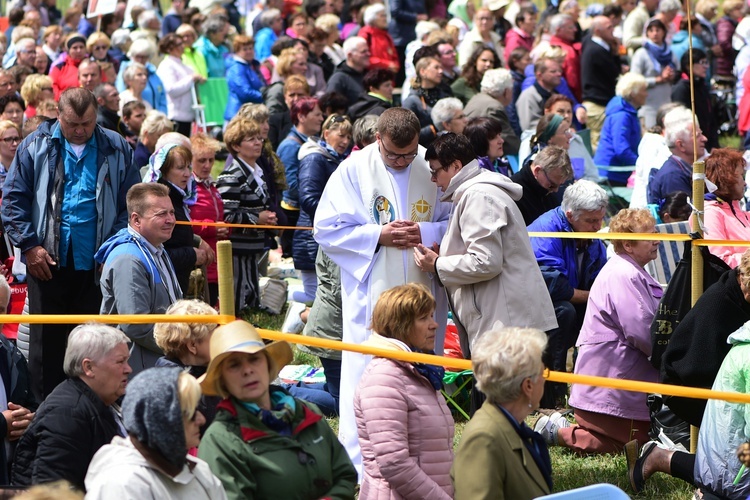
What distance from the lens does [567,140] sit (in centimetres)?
1073

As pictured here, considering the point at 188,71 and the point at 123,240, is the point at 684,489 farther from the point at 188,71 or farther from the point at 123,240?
the point at 188,71

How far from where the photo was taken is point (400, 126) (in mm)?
6684

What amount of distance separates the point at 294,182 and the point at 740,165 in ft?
14.6

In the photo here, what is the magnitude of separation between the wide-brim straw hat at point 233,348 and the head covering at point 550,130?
20.9 ft

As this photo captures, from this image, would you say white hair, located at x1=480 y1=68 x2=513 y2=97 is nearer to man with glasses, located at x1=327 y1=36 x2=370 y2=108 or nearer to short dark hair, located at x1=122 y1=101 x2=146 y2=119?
man with glasses, located at x1=327 y1=36 x2=370 y2=108

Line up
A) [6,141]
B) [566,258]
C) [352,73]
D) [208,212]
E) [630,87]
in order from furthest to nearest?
[352,73] → [630,87] → [208,212] → [6,141] → [566,258]

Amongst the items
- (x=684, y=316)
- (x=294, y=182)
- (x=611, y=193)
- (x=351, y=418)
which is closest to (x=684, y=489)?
(x=684, y=316)

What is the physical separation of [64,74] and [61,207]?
7.63 metres

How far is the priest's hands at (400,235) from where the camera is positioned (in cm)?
678

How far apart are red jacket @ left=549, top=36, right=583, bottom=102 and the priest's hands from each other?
33.2 feet

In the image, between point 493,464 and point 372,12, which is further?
point 372,12

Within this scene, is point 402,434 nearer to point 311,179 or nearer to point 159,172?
point 159,172

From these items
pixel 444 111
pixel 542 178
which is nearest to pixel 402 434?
pixel 542 178

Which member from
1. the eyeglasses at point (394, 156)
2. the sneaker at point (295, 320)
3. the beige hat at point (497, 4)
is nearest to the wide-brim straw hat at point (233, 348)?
the eyeglasses at point (394, 156)
